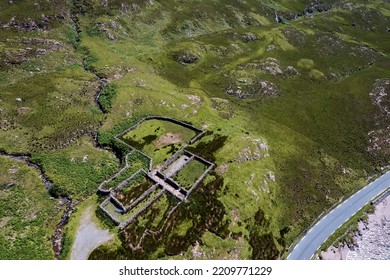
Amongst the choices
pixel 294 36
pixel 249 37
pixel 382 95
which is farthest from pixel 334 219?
pixel 294 36

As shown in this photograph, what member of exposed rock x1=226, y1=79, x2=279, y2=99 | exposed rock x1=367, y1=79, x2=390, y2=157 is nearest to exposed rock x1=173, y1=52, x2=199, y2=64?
exposed rock x1=226, y1=79, x2=279, y2=99

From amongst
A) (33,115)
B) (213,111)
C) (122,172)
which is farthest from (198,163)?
(33,115)

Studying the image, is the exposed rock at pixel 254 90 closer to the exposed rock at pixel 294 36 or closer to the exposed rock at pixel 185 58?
the exposed rock at pixel 185 58

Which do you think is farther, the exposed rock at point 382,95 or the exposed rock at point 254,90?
the exposed rock at point 382,95

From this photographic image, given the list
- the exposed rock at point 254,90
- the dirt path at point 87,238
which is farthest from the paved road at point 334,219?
the exposed rock at point 254,90

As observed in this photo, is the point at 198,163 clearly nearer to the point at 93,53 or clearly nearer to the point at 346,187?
the point at 346,187
